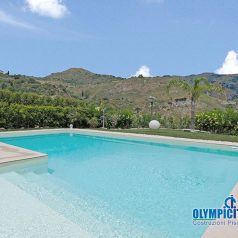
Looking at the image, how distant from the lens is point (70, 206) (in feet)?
14.7

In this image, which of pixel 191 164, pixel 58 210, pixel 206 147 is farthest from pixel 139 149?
pixel 58 210

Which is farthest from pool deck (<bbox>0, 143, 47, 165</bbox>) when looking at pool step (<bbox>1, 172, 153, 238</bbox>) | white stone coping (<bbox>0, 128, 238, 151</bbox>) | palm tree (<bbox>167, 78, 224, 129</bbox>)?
palm tree (<bbox>167, 78, 224, 129</bbox>)

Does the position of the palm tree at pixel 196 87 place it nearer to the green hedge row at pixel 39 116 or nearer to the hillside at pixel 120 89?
the green hedge row at pixel 39 116

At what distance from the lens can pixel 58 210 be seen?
4.29m

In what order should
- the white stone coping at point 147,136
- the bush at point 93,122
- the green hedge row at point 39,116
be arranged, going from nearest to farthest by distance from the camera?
the white stone coping at point 147,136 < the green hedge row at point 39,116 < the bush at point 93,122

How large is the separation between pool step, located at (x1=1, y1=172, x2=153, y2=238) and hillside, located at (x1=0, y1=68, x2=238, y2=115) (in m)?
27.7

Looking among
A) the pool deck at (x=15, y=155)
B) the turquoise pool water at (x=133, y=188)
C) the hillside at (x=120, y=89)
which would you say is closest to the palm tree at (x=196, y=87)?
the turquoise pool water at (x=133, y=188)

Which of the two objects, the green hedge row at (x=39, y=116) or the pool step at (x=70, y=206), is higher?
the green hedge row at (x=39, y=116)

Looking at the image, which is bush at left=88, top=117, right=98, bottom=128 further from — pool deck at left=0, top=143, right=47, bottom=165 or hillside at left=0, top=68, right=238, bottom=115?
hillside at left=0, top=68, right=238, bottom=115

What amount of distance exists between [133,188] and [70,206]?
1.56 m

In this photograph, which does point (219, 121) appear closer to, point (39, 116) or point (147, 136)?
point (147, 136)

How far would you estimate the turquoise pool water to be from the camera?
3.90 meters

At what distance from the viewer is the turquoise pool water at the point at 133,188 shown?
3.90 m

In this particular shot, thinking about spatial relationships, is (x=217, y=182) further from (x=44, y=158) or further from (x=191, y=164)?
(x=44, y=158)
